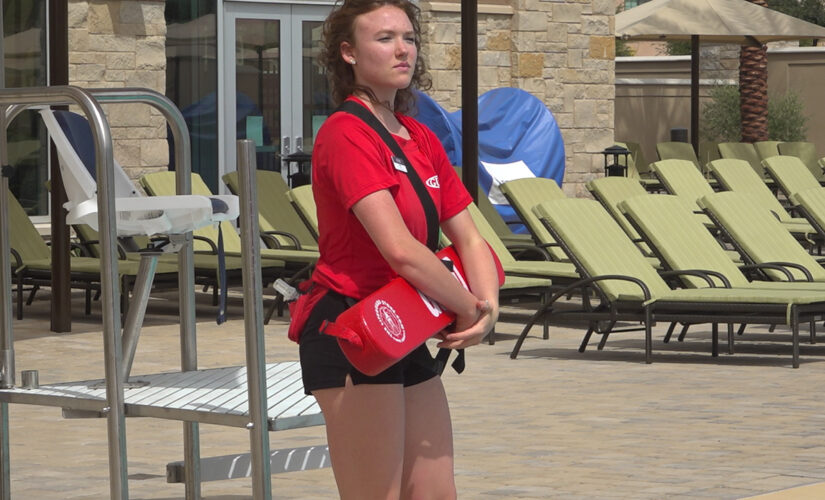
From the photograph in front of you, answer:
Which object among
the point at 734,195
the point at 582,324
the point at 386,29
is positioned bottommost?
the point at 582,324

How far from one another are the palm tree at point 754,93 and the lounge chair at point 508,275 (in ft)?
56.8

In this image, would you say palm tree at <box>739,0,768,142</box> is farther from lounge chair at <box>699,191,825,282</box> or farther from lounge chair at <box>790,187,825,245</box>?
lounge chair at <box>699,191,825,282</box>

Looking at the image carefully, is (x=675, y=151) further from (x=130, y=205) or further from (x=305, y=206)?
(x=130, y=205)

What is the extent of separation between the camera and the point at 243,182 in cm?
413

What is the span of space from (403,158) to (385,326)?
379 mm

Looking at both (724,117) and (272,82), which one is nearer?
(272,82)

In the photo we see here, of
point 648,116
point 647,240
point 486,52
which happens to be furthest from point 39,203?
point 648,116

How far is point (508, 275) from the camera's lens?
38.5 ft

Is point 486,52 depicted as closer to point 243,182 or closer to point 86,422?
point 86,422

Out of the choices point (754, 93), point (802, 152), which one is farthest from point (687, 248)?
point (754, 93)

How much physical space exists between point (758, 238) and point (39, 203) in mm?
7842

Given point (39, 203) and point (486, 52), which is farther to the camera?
point (486, 52)

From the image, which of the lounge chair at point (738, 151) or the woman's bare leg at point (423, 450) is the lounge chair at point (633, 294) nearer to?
the woman's bare leg at point (423, 450)

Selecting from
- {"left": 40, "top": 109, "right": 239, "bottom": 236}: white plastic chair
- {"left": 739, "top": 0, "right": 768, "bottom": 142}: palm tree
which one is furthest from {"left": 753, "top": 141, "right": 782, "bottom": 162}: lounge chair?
{"left": 40, "top": 109, "right": 239, "bottom": 236}: white plastic chair
